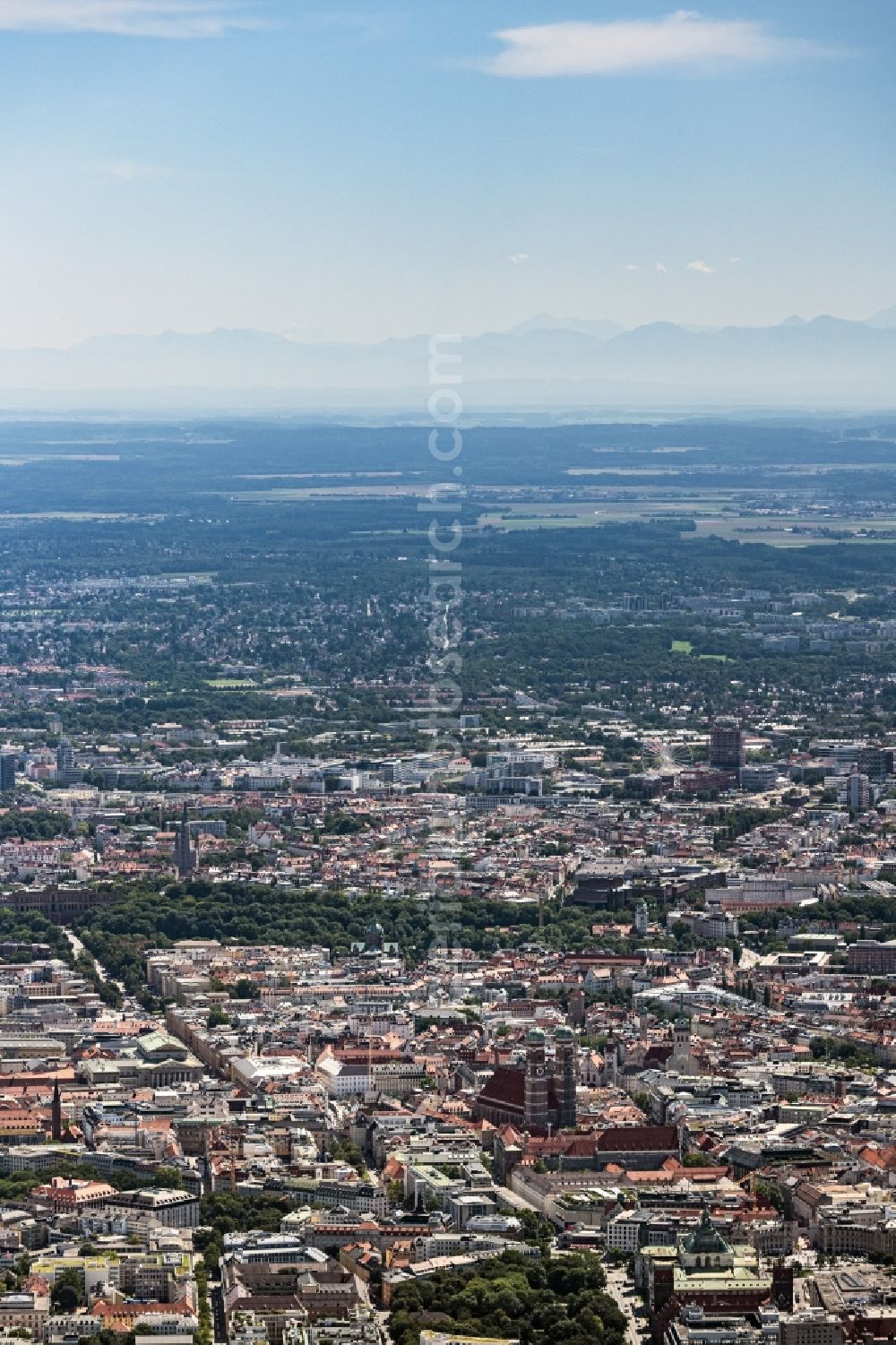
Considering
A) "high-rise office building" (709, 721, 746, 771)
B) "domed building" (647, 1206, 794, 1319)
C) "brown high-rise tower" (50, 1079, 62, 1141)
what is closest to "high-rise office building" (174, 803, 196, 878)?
"high-rise office building" (709, 721, 746, 771)

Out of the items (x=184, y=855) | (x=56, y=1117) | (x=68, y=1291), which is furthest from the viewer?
(x=184, y=855)

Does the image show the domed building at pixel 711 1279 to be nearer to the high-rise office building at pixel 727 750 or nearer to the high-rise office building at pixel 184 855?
the high-rise office building at pixel 184 855

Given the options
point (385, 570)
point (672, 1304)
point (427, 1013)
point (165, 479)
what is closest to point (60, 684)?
point (385, 570)

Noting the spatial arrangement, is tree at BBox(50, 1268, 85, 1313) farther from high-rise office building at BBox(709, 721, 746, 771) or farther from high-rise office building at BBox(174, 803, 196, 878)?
Result: high-rise office building at BBox(709, 721, 746, 771)

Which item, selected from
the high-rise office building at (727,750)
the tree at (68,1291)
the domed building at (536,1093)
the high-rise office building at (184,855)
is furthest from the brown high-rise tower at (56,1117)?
the high-rise office building at (727,750)

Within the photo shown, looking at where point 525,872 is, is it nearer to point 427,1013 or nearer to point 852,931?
point 852,931

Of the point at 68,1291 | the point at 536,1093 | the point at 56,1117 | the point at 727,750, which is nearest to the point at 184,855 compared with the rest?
the point at 727,750

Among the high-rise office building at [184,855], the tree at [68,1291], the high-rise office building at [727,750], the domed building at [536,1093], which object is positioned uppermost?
the tree at [68,1291]

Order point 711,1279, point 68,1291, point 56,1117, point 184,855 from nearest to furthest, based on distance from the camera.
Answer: point 68,1291 < point 711,1279 < point 56,1117 < point 184,855

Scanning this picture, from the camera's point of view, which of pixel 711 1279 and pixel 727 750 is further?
pixel 727 750

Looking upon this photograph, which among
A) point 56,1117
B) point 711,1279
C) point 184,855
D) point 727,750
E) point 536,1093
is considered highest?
point 711,1279

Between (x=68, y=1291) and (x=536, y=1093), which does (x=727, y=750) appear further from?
(x=68, y=1291)
